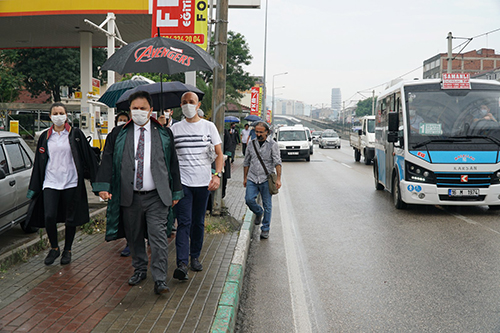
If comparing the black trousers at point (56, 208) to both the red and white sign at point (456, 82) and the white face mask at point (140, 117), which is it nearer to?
the white face mask at point (140, 117)

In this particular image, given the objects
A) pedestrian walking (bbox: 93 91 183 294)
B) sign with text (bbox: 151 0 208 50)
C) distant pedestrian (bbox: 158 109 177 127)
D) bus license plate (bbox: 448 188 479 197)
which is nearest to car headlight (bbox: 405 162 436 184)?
bus license plate (bbox: 448 188 479 197)

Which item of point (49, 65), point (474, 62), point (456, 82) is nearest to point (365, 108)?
point (474, 62)

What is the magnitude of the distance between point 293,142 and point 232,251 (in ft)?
69.0

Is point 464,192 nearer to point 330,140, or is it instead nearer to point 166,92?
point 166,92

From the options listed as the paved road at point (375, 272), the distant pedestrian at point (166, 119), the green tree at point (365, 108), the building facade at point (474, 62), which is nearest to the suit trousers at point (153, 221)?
the paved road at point (375, 272)

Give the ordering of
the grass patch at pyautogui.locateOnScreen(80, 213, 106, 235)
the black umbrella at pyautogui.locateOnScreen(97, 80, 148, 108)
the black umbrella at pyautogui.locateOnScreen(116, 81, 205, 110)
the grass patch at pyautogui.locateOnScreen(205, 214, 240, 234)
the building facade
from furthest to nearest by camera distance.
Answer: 1. the building facade
2. the black umbrella at pyautogui.locateOnScreen(97, 80, 148, 108)
3. the grass patch at pyautogui.locateOnScreen(205, 214, 240, 234)
4. the grass patch at pyautogui.locateOnScreen(80, 213, 106, 235)
5. the black umbrella at pyautogui.locateOnScreen(116, 81, 205, 110)

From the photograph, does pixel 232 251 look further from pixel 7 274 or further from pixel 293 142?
pixel 293 142

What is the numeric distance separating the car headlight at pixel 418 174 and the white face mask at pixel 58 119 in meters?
6.74

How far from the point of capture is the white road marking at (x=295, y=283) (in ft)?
14.7

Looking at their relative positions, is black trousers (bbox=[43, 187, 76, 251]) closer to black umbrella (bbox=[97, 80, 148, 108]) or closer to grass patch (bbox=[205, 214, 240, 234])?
grass patch (bbox=[205, 214, 240, 234])

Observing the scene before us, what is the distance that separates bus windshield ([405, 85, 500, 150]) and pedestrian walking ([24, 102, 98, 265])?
6.56 m

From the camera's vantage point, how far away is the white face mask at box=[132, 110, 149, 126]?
4.60 meters

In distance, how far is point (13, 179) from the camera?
7137 millimetres

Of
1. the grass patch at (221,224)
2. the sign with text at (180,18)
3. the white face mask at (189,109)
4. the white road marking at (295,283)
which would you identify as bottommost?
the white road marking at (295,283)
